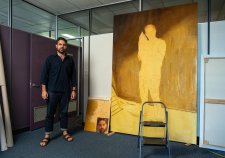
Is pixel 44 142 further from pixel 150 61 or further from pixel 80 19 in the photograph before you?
pixel 80 19

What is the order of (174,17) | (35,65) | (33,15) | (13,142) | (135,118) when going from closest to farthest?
1. (13,142)
2. (174,17)
3. (135,118)
4. (35,65)
5. (33,15)

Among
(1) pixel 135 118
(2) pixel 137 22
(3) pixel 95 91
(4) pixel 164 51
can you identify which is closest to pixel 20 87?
(3) pixel 95 91

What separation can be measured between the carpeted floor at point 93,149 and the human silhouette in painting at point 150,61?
2.69ft

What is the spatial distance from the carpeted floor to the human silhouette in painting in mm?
821

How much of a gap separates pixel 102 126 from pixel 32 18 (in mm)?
3526

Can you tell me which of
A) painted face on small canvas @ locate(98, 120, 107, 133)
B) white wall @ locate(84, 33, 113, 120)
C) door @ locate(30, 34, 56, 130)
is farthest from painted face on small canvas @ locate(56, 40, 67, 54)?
painted face on small canvas @ locate(98, 120, 107, 133)

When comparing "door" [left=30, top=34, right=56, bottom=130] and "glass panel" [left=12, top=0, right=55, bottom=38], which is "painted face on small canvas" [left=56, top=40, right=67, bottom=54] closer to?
"door" [left=30, top=34, right=56, bottom=130]

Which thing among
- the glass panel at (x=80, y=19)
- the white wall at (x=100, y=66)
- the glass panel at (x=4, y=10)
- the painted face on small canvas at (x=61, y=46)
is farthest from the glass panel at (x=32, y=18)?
the painted face on small canvas at (x=61, y=46)

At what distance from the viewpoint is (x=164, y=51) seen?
9.98 feet

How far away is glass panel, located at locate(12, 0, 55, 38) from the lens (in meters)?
4.20

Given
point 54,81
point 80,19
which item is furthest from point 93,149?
point 80,19

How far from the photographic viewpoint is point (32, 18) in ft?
16.1

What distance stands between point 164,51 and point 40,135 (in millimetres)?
2582

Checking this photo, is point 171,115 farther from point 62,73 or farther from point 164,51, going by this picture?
point 62,73
